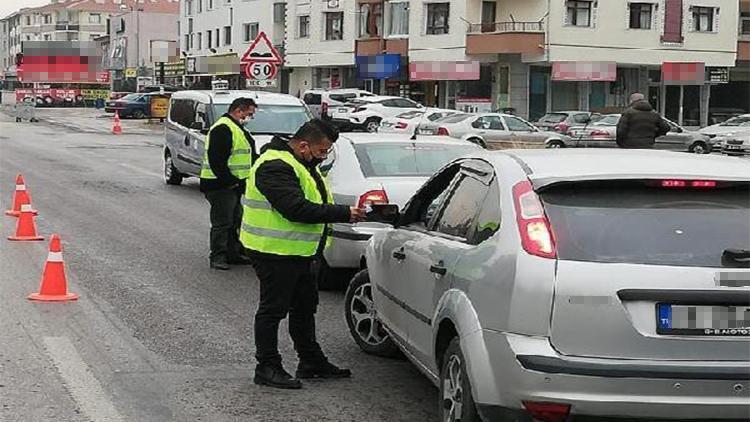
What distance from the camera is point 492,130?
1352 inches

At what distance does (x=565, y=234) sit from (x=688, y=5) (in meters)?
53.8

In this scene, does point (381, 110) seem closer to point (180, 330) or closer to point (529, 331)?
point (180, 330)

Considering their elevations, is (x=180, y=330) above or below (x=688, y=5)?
below

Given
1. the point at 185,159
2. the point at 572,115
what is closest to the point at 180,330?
the point at 185,159

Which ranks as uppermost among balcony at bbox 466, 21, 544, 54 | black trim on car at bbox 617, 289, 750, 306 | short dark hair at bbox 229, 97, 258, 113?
balcony at bbox 466, 21, 544, 54

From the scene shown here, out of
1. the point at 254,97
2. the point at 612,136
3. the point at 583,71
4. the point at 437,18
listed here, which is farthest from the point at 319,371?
the point at 437,18

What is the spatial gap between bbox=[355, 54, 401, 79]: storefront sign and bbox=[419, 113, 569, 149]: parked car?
71.3 ft

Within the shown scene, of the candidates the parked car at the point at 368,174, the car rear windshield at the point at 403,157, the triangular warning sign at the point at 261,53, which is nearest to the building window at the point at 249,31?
the triangular warning sign at the point at 261,53

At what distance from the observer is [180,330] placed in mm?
8367

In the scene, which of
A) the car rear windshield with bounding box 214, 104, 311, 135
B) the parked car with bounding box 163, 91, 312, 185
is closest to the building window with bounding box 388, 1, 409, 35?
the parked car with bounding box 163, 91, 312, 185

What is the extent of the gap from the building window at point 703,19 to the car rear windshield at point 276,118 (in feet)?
136

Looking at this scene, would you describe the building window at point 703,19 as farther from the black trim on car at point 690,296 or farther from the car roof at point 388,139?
the black trim on car at point 690,296

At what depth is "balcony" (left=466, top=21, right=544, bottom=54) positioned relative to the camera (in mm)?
49938

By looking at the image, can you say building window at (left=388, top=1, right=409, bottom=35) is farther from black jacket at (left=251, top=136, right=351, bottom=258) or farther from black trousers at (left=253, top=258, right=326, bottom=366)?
black jacket at (left=251, top=136, right=351, bottom=258)
